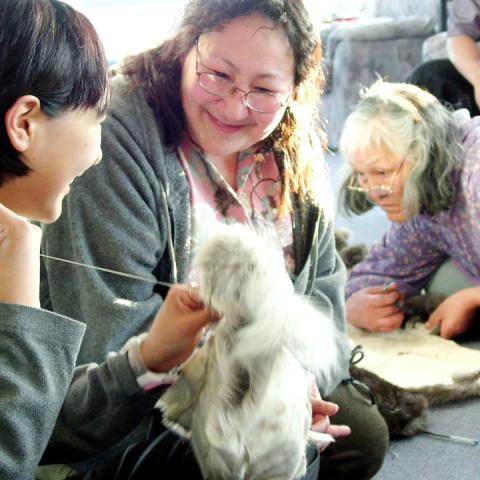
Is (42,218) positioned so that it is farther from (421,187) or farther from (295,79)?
(421,187)

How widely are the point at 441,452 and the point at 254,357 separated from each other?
0.87 m

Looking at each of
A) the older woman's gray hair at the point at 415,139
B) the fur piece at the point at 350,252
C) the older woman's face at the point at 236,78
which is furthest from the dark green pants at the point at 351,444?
the fur piece at the point at 350,252

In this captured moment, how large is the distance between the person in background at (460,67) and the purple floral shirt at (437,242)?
59 cm

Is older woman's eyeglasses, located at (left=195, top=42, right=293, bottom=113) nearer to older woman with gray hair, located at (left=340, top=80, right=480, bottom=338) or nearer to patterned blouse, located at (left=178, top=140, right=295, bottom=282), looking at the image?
patterned blouse, located at (left=178, top=140, right=295, bottom=282)

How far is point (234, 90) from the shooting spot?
1.06m

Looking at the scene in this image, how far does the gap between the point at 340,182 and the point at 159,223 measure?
106cm

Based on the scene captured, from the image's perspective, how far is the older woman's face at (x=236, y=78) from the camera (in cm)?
103

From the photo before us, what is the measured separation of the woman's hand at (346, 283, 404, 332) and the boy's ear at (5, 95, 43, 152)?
1.28 metres

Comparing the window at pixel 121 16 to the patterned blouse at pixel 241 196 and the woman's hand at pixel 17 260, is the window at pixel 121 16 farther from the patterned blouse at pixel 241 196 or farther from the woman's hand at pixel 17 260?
the woman's hand at pixel 17 260

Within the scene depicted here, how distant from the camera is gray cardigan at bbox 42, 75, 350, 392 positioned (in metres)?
0.94

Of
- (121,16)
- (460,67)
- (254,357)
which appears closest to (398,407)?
(254,357)

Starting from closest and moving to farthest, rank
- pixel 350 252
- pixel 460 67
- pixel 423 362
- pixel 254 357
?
1. pixel 254 357
2. pixel 423 362
3. pixel 350 252
4. pixel 460 67

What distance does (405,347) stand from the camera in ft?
5.56

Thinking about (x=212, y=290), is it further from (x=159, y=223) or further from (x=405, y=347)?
(x=405, y=347)
